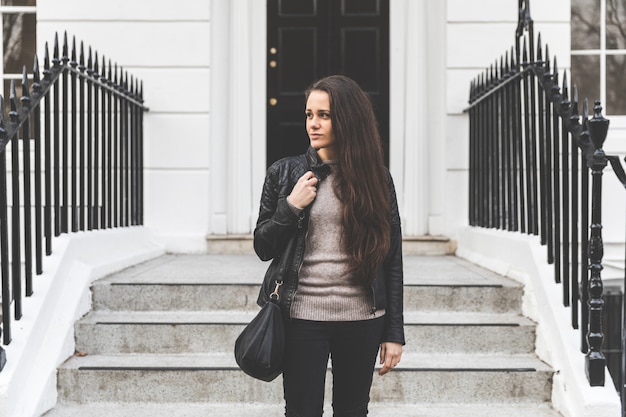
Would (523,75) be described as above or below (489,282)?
above

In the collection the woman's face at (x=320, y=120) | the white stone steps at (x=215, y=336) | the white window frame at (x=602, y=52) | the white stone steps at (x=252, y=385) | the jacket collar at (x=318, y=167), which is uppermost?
the white window frame at (x=602, y=52)

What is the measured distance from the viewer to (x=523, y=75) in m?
4.86

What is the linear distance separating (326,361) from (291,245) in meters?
0.41

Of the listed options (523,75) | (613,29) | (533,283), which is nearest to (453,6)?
(613,29)

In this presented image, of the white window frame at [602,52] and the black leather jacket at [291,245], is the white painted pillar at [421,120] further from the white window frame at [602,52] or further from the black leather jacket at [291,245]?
the black leather jacket at [291,245]

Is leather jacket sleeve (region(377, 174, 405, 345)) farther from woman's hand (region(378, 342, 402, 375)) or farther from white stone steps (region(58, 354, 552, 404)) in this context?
white stone steps (region(58, 354, 552, 404))

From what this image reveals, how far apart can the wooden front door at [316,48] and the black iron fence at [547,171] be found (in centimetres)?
117

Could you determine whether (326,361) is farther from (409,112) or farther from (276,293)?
(409,112)

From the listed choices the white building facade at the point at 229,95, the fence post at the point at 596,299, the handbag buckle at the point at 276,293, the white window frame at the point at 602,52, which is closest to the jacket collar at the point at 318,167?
the handbag buckle at the point at 276,293

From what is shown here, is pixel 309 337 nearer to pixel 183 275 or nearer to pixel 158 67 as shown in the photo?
pixel 183 275

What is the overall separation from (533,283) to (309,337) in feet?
7.78

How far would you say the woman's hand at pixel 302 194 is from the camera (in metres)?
2.44

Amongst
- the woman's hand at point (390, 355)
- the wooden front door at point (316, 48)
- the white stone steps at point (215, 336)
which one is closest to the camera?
the woman's hand at point (390, 355)

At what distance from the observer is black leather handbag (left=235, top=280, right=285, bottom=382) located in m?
2.37
